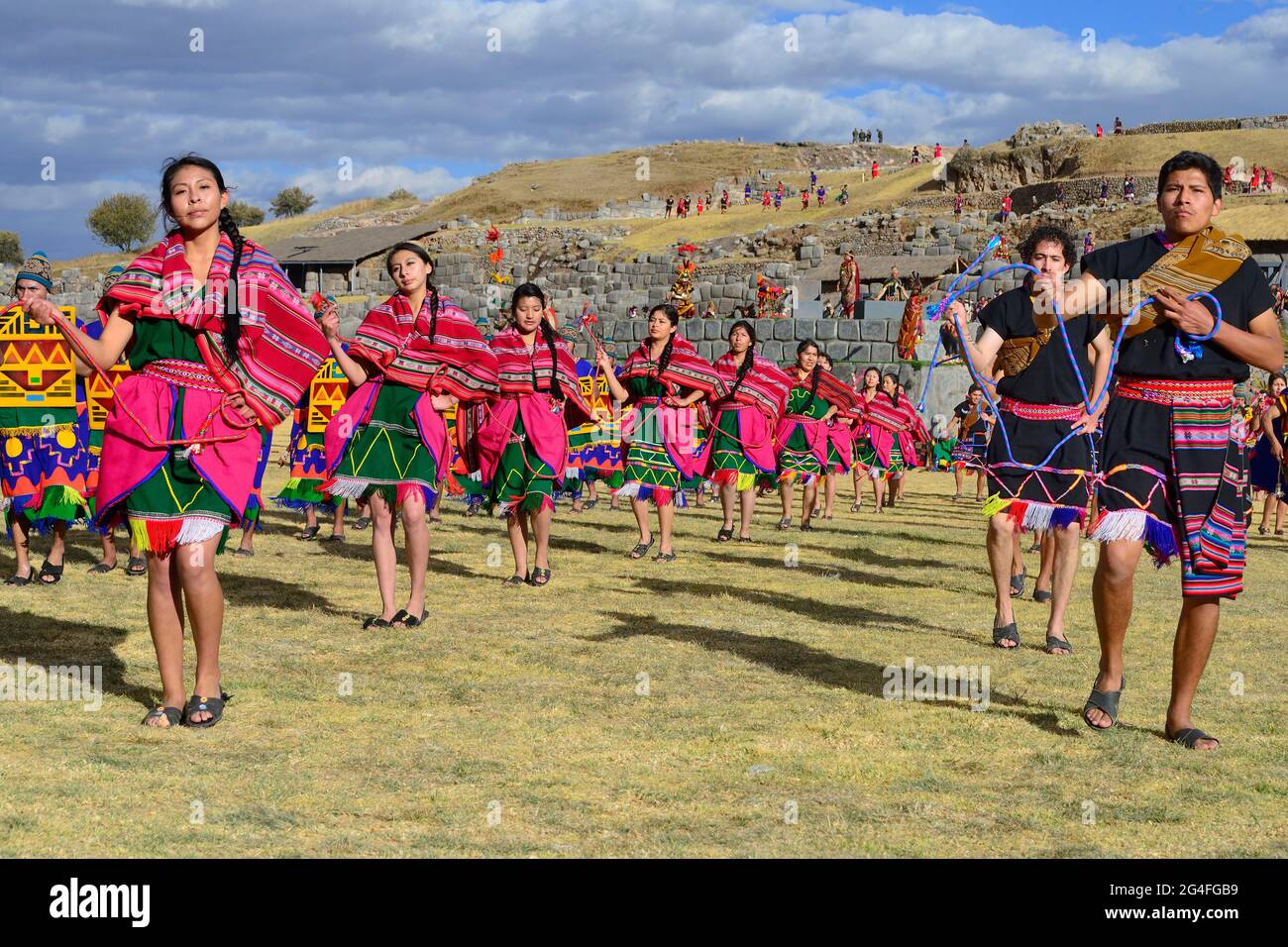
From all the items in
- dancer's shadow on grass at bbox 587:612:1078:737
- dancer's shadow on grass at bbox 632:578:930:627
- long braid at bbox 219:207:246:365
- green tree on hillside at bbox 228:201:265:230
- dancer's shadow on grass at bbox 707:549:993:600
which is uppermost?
green tree on hillside at bbox 228:201:265:230

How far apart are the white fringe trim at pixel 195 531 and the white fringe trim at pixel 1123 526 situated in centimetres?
372

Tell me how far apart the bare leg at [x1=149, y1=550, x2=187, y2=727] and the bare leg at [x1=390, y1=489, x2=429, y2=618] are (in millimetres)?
2586

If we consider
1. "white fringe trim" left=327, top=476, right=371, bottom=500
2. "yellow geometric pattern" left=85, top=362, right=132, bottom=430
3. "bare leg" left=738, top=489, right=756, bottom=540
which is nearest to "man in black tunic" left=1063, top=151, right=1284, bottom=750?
"white fringe trim" left=327, top=476, right=371, bottom=500

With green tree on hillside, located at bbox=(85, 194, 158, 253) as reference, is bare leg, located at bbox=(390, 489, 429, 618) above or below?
below

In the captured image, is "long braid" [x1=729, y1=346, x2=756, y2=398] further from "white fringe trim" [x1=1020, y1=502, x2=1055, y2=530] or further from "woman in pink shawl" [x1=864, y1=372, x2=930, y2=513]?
"white fringe trim" [x1=1020, y1=502, x2=1055, y2=530]

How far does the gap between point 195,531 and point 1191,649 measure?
4.19 metres

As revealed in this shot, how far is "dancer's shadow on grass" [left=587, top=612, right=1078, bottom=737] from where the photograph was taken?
708cm

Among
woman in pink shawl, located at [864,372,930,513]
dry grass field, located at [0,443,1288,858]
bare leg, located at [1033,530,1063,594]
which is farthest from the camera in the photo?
woman in pink shawl, located at [864,372,930,513]

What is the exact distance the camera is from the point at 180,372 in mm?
6215

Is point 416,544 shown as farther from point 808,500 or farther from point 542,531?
point 808,500

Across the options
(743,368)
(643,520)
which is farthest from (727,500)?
(643,520)

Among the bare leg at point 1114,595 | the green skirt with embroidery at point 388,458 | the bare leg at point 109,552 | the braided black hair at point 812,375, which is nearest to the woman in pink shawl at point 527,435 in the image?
the green skirt with embroidery at point 388,458

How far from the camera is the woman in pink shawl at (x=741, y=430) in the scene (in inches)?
575

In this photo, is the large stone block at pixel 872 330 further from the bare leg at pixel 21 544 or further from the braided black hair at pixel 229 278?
the braided black hair at pixel 229 278
